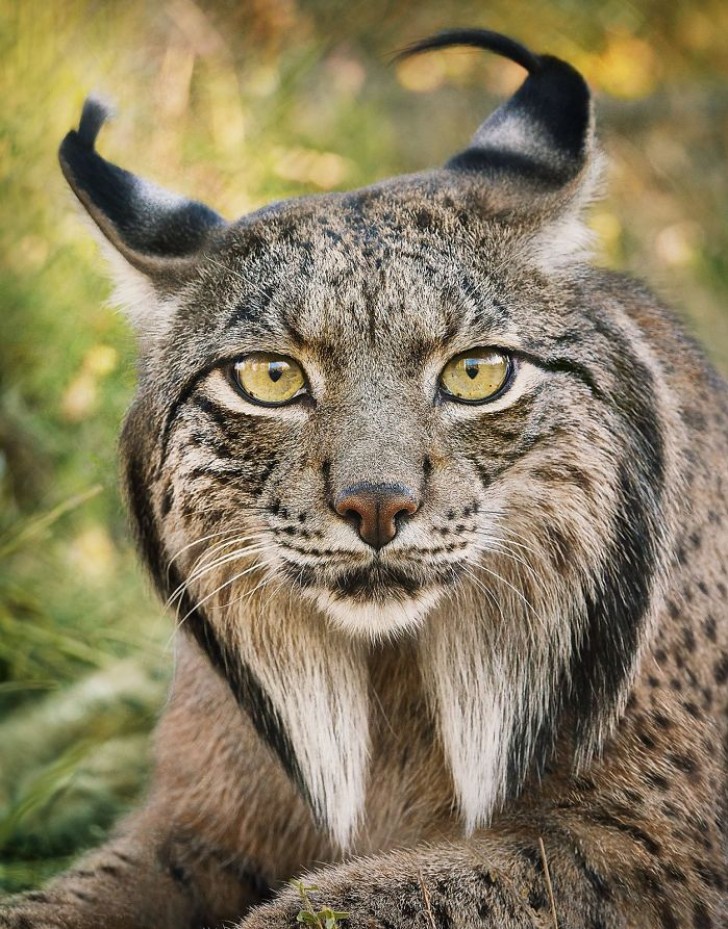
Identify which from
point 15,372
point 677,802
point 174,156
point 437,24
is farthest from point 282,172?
point 677,802

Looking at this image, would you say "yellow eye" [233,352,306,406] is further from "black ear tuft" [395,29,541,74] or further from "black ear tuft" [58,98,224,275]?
"black ear tuft" [395,29,541,74]

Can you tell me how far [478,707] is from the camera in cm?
423

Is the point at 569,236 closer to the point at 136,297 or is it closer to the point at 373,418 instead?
the point at 373,418

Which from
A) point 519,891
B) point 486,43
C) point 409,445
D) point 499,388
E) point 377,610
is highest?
point 486,43

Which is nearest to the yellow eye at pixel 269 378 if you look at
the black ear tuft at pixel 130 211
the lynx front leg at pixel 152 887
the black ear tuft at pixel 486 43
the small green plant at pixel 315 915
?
the black ear tuft at pixel 130 211

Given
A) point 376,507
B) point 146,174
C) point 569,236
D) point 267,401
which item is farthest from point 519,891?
point 146,174

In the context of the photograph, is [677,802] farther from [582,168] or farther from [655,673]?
[582,168]

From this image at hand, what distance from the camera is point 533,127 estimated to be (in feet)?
14.1

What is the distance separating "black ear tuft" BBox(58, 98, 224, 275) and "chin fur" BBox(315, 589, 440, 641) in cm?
116

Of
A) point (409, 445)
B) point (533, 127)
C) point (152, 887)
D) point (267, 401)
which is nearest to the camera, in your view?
point (409, 445)

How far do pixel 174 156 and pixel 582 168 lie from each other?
4406 millimetres

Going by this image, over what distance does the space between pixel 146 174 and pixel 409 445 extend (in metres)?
4.73

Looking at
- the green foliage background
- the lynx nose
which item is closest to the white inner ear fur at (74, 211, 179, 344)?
the green foliage background

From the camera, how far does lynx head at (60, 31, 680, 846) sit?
3.65m
